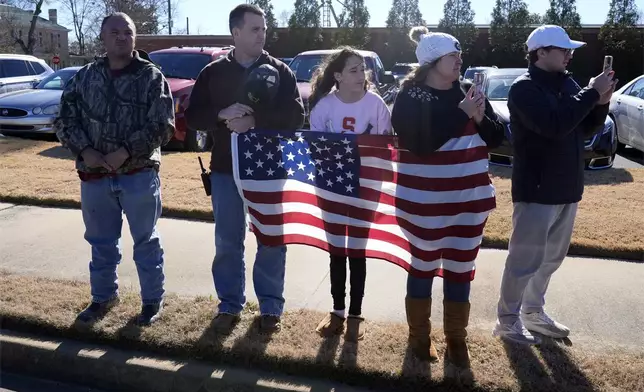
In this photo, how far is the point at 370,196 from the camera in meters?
3.82

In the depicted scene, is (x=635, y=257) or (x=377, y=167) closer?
(x=377, y=167)

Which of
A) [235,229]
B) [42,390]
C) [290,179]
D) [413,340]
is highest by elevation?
[290,179]

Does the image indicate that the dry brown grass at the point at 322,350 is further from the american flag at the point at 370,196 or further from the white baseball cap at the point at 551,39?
the white baseball cap at the point at 551,39

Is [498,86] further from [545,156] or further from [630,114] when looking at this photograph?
[545,156]

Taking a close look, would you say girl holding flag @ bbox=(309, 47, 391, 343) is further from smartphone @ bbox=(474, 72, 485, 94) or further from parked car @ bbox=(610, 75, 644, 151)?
parked car @ bbox=(610, 75, 644, 151)

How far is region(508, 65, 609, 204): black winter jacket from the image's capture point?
3463 millimetres

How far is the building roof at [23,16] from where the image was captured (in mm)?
51356

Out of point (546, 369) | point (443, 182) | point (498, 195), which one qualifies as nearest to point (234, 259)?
point (443, 182)

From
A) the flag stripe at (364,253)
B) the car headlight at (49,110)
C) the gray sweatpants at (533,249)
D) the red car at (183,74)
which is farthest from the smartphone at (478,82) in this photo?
the car headlight at (49,110)

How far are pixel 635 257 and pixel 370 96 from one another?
3.05 meters

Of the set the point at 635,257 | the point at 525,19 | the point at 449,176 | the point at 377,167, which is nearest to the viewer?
the point at 449,176

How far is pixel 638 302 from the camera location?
448 centimetres

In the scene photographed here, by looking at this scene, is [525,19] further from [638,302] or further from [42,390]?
[42,390]

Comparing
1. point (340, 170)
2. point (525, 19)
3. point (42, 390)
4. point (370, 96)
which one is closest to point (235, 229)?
point (340, 170)
